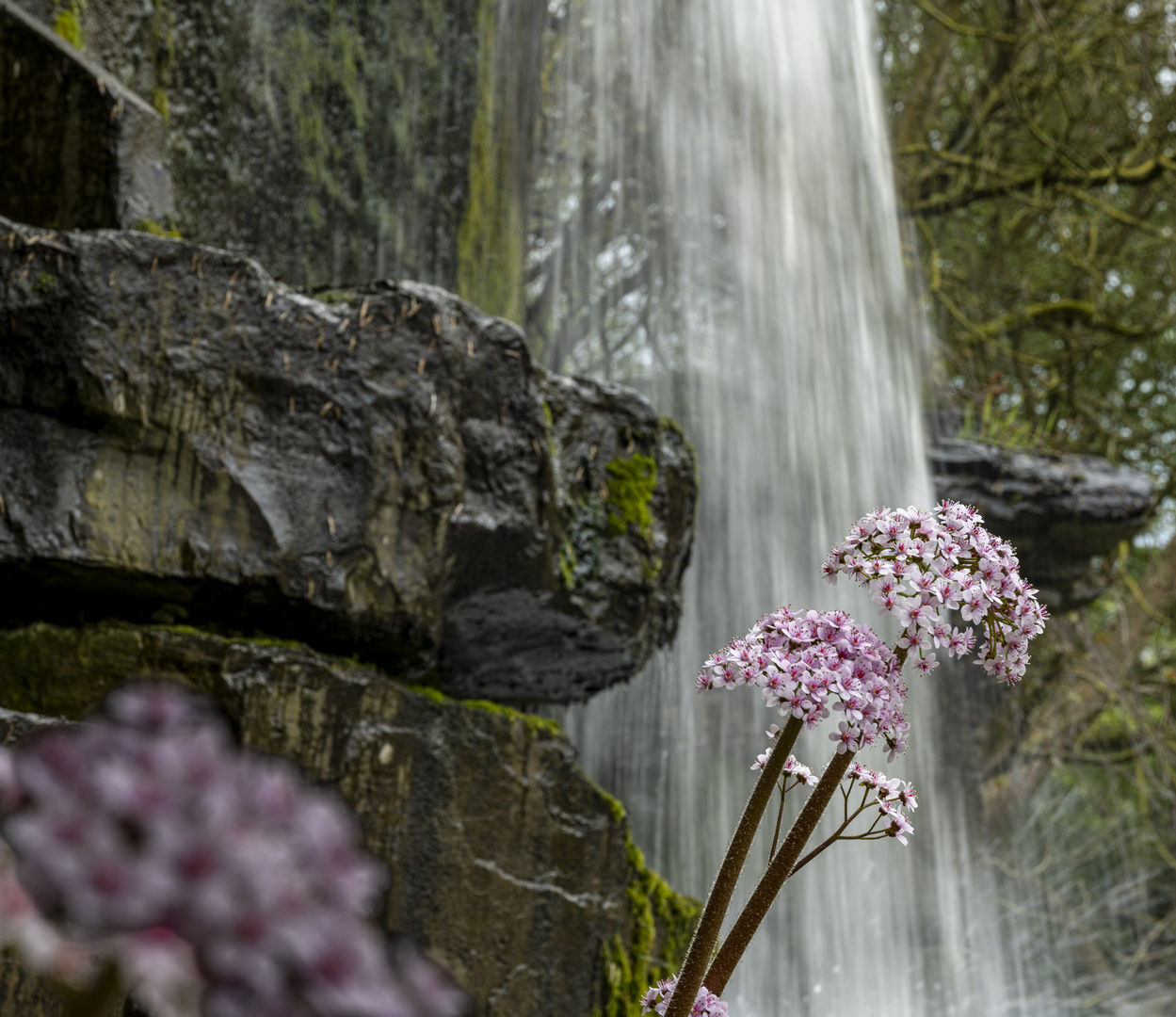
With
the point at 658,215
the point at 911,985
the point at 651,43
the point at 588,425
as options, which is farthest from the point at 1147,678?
the point at 588,425

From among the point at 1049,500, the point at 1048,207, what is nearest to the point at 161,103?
the point at 1049,500

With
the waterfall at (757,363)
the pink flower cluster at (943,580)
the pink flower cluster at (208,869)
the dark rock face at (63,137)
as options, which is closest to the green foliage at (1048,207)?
the waterfall at (757,363)

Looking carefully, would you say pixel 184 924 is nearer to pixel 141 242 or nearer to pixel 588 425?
pixel 141 242

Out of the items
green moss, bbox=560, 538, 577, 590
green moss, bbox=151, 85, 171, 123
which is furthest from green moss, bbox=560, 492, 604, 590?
green moss, bbox=151, 85, 171, 123

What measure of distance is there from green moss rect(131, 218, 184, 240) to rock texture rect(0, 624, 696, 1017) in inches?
40.7

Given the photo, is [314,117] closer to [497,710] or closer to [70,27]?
[70,27]

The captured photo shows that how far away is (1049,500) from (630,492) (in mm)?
3228

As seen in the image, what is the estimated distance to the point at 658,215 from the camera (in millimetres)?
6148

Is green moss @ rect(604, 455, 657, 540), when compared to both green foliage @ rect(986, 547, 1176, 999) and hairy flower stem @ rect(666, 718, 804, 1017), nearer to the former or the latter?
hairy flower stem @ rect(666, 718, 804, 1017)

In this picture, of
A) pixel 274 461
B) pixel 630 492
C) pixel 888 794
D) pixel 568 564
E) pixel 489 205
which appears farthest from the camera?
pixel 489 205

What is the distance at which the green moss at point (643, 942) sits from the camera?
2562mm

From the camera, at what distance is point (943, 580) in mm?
898

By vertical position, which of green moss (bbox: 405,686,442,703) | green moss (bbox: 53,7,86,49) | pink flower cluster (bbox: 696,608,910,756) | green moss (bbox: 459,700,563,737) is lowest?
pink flower cluster (bbox: 696,608,910,756)

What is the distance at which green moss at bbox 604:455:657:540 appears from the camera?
111 inches
